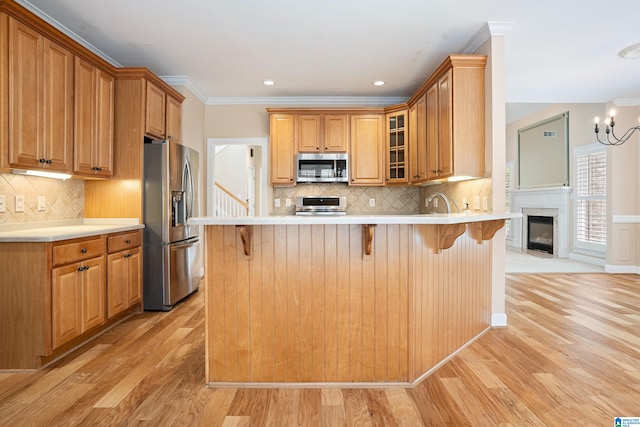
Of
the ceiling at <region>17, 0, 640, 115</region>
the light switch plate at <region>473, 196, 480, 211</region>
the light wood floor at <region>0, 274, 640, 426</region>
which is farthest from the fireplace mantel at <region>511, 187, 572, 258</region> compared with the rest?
the light wood floor at <region>0, 274, 640, 426</region>

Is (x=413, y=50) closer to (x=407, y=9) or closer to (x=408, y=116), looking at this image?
(x=407, y=9)

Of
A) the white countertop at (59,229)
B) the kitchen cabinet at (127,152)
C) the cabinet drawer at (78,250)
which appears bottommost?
the cabinet drawer at (78,250)

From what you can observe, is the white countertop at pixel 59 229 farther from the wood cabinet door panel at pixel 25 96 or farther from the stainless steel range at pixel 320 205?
the stainless steel range at pixel 320 205

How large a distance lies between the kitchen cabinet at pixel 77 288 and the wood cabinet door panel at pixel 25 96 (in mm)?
672

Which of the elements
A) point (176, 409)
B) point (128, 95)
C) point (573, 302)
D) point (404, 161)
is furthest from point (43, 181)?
point (573, 302)

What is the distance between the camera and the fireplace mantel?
7.28m

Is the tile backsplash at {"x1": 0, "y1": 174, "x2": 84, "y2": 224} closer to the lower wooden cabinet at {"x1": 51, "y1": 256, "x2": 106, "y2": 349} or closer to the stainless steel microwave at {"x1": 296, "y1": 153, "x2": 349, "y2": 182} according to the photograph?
the lower wooden cabinet at {"x1": 51, "y1": 256, "x2": 106, "y2": 349}

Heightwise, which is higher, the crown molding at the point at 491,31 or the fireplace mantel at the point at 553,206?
the crown molding at the point at 491,31

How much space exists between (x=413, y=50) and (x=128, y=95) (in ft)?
9.53

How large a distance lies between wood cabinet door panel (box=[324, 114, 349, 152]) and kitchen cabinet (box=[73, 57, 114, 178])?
105 inches

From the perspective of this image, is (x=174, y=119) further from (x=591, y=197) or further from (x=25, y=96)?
(x=591, y=197)

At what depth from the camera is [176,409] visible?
1.97 meters

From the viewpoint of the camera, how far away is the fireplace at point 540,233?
7691mm

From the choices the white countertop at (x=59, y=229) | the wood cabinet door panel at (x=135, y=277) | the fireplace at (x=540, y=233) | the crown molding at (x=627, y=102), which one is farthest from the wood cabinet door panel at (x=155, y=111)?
the fireplace at (x=540, y=233)
